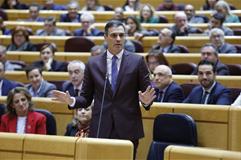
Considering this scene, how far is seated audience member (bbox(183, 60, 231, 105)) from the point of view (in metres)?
3.11

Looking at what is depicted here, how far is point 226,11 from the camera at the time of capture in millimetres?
5172

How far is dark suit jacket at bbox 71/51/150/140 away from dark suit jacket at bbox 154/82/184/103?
0.86 m

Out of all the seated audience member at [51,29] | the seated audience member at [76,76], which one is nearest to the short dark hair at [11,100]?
the seated audience member at [76,76]

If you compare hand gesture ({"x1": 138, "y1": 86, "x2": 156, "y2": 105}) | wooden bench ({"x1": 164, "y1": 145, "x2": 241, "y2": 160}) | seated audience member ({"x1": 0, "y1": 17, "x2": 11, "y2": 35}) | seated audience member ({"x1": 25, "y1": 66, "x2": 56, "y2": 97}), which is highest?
seated audience member ({"x1": 0, "y1": 17, "x2": 11, "y2": 35})

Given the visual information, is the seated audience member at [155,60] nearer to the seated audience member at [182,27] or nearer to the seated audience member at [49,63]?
the seated audience member at [49,63]

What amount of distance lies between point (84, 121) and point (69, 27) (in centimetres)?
289

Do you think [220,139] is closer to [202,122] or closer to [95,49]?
[202,122]

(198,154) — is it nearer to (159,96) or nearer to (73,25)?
(159,96)

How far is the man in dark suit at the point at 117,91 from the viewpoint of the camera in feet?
7.59

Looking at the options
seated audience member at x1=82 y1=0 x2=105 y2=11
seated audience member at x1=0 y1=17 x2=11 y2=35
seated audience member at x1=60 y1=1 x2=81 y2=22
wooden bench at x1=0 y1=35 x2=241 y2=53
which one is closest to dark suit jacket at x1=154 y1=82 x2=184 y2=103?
wooden bench at x1=0 y1=35 x2=241 y2=53

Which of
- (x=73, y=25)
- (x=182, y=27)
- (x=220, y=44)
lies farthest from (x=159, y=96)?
(x=73, y=25)

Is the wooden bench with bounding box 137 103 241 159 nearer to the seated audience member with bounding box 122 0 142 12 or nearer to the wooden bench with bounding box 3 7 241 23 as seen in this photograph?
the wooden bench with bounding box 3 7 241 23

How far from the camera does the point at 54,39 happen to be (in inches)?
201

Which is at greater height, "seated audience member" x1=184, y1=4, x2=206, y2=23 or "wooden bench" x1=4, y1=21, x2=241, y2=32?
"seated audience member" x1=184, y1=4, x2=206, y2=23
